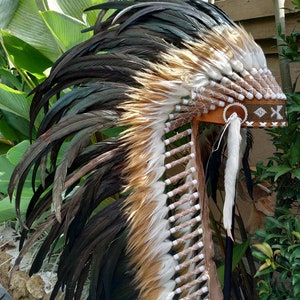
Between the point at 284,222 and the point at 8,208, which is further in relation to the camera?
the point at 8,208

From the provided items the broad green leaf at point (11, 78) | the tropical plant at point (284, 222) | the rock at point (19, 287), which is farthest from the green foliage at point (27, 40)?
the tropical plant at point (284, 222)

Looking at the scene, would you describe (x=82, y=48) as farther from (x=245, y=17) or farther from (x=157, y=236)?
(x=245, y=17)

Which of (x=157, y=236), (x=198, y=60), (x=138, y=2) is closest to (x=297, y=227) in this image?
(x=157, y=236)

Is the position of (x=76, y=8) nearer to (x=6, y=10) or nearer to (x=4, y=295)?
(x=6, y=10)

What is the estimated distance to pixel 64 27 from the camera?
6.18 ft

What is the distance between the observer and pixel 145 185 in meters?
1.16

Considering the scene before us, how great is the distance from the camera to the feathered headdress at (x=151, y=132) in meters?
1.14

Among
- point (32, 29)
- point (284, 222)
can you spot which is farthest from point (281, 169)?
point (32, 29)

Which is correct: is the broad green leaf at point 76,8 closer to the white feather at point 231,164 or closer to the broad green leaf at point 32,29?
the broad green leaf at point 32,29

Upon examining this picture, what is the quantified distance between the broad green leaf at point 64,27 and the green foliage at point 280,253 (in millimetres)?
993

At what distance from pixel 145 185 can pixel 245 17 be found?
1631 millimetres

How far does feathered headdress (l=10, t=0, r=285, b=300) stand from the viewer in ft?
3.73

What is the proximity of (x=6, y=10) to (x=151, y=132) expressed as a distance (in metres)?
1.29

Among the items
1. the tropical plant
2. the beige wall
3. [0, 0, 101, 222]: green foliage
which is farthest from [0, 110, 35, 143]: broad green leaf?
the tropical plant
